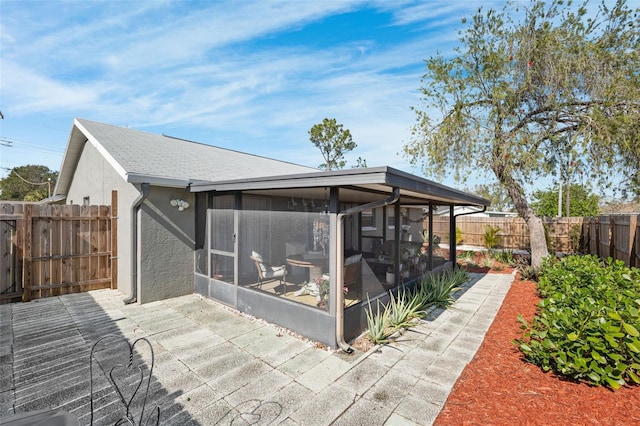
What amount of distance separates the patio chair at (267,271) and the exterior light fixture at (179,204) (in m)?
2.04

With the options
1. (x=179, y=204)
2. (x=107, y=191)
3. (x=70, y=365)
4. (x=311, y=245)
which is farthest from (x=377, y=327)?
(x=107, y=191)

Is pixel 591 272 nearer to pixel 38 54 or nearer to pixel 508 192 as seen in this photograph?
pixel 508 192

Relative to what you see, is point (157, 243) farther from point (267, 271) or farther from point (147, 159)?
point (267, 271)

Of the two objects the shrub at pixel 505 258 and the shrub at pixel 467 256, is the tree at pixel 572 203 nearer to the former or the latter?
the shrub at pixel 505 258

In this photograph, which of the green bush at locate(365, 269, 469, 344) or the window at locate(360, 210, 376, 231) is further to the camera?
the window at locate(360, 210, 376, 231)

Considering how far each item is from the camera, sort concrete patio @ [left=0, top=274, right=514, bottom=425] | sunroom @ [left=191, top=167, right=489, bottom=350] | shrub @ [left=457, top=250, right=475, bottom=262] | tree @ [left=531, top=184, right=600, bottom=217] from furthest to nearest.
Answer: tree @ [left=531, top=184, right=600, bottom=217], shrub @ [left=457, top=250, right=475, bottom=262], sunroom @ [left=191, top=167, right=489, bottom=350], concrete patio @ [left=0, top=274, right=514, bottom=425]

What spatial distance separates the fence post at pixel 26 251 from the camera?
5824mm

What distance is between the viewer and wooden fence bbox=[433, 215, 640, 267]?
691 cm

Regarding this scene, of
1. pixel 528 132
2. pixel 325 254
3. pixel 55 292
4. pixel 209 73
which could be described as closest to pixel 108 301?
pixel 55 292

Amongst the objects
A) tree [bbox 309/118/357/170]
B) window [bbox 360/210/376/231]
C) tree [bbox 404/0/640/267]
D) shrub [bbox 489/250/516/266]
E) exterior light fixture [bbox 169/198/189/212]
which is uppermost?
tree [bbox 309/118/357/170]

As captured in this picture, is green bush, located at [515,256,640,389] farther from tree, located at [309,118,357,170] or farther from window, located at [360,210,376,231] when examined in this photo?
tree, located at [309,118,357,170]

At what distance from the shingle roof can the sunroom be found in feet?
2.55

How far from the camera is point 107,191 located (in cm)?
728

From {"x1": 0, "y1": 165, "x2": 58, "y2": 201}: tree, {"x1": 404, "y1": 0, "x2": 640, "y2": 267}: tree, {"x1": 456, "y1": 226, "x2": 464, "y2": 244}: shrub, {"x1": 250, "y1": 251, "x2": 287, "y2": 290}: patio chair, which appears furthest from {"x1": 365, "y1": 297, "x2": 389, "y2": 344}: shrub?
{"x1": 0, "y1": 165, "x2": 58, "y2": 201}: tree
